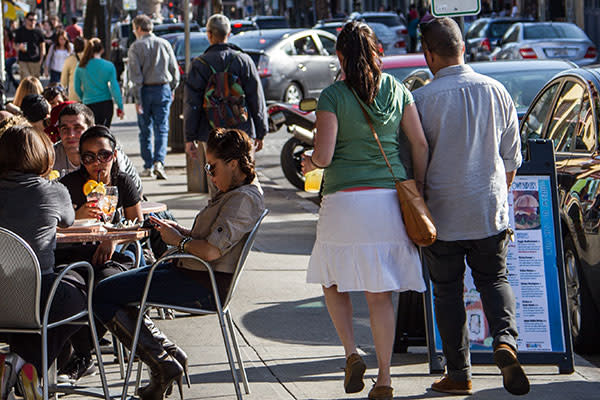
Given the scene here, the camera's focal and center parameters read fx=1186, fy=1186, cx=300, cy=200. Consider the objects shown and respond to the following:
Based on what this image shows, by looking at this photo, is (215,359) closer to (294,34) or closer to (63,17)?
(294,34)

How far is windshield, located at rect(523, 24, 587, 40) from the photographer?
29.8 m

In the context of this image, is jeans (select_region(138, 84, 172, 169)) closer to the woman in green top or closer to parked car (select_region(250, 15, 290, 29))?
the woman in green top

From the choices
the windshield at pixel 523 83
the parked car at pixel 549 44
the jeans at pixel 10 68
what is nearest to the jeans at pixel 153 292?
the windshield at pixel 523 83

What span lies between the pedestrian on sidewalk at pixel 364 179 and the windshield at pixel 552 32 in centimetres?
2515

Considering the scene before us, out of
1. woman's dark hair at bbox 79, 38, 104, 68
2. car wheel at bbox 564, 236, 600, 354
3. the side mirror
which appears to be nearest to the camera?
car wheel at bbox 564, 236, 600, 354

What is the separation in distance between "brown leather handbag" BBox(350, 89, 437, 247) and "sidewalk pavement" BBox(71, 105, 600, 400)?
0.85 meters

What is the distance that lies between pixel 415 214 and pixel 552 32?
2581cm

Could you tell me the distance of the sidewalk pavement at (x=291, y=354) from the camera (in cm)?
586

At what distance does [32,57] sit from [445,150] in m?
24.2

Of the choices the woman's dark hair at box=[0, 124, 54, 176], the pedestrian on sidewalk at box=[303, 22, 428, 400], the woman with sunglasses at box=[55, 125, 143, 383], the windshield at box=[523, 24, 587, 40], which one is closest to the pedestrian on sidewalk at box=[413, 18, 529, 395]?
the pedestrian on sidewalk at box=[303, 22, 428, 400]

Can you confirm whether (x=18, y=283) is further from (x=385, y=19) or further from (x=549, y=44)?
(x=385, y=19)

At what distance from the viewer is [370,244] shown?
542cm

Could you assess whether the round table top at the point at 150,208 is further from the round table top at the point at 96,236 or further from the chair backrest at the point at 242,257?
the chair backrest at the point at 242,257

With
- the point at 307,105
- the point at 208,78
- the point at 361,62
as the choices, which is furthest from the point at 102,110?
the point at 361,62
